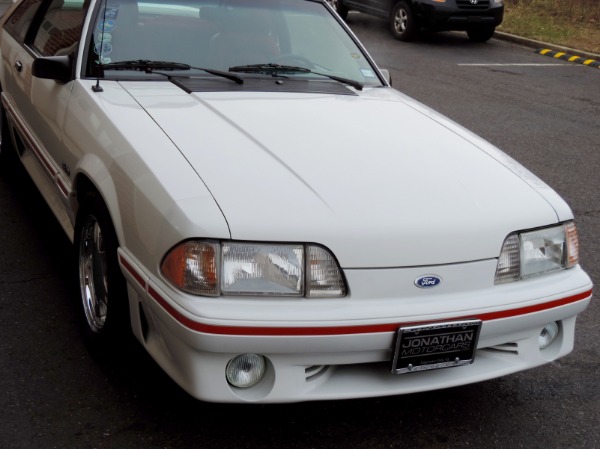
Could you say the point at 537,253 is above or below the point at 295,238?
below

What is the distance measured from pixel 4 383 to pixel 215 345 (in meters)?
1.10

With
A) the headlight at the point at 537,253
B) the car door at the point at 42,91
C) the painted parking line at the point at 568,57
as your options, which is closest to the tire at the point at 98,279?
the car door at the point at 42,91

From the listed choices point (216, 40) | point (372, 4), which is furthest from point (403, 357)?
point (372, 4)

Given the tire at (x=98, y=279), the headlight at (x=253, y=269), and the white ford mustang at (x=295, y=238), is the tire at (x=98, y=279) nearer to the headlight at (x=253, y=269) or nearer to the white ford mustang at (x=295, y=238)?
the white ford mustang at (x=295, y=238)

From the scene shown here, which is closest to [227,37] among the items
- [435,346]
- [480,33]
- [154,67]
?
[154,67]

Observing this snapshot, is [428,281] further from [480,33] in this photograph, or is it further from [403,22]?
[480,33]

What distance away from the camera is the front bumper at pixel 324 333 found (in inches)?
104

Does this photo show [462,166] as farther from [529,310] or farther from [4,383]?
[4,383]

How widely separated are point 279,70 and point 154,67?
0.61m

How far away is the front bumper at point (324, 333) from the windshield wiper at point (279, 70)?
147 cm

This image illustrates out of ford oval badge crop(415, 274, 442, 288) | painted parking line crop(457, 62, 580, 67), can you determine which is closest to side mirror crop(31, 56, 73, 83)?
ford oval badge crop(415, 274, 442, 288)

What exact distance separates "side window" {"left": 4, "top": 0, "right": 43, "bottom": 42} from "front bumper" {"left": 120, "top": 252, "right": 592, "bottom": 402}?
267cm

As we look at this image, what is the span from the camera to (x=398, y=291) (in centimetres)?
275

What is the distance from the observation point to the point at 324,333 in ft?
8.70
